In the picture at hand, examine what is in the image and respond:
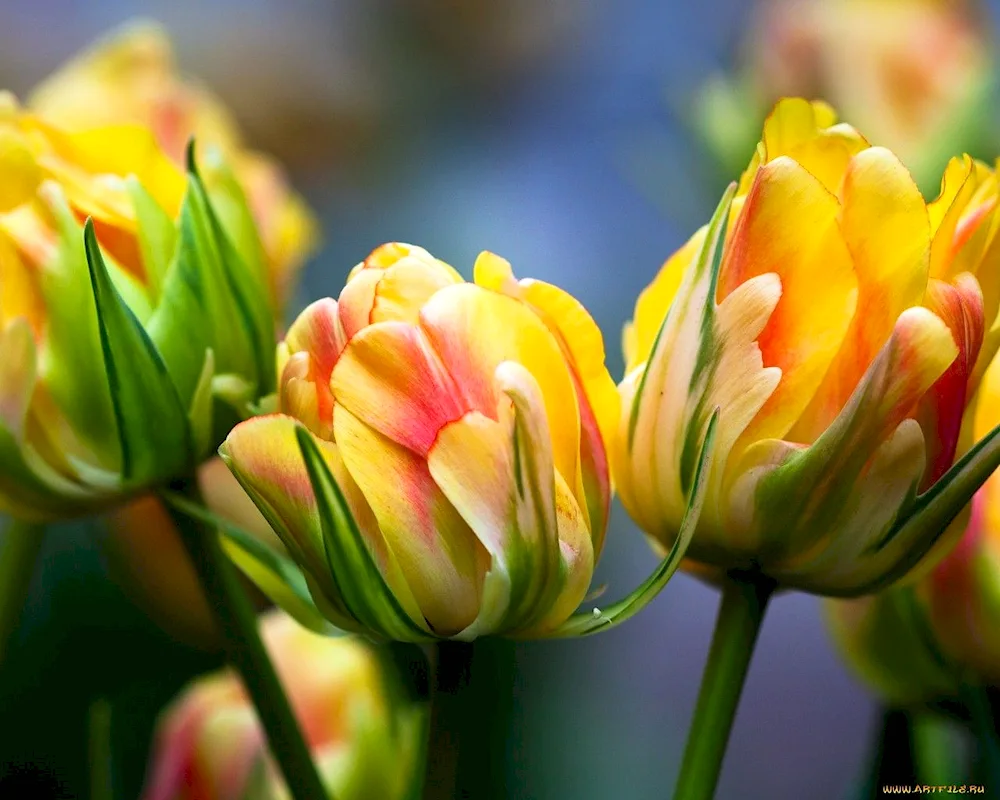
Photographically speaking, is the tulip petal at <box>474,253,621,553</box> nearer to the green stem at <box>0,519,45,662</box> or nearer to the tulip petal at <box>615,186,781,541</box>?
the tulip petal at <box>615,186,781,541</box>

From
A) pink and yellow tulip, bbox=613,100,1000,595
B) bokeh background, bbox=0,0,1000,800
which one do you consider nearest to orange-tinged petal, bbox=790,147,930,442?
pink and yellow tulip, bbox=613,100,1000,595

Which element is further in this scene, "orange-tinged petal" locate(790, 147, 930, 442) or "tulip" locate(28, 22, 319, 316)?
"tulip" locate(28, 22, 319, 316)

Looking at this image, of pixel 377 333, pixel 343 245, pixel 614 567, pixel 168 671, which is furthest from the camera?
pixel 343 245

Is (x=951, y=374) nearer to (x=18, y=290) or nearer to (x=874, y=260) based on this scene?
(x=874, y=260)

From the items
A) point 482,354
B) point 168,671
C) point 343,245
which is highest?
point 343,245

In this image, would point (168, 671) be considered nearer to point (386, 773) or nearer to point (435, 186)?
point (386, 773)

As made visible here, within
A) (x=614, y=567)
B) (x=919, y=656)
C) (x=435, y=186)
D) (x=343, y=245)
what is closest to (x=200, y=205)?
(x=919, y=656)

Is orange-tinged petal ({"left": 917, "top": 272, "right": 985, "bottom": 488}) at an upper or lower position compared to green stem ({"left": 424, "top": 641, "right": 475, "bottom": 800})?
upper

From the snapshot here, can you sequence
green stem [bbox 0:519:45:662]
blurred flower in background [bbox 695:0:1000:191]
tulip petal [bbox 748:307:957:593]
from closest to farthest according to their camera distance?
1. tulip petal [bbox 748:307:957:593]
2. green stem [bbox 0:519:45:662]
3. blurred flower in background [bbox 695:0:1000:191]
